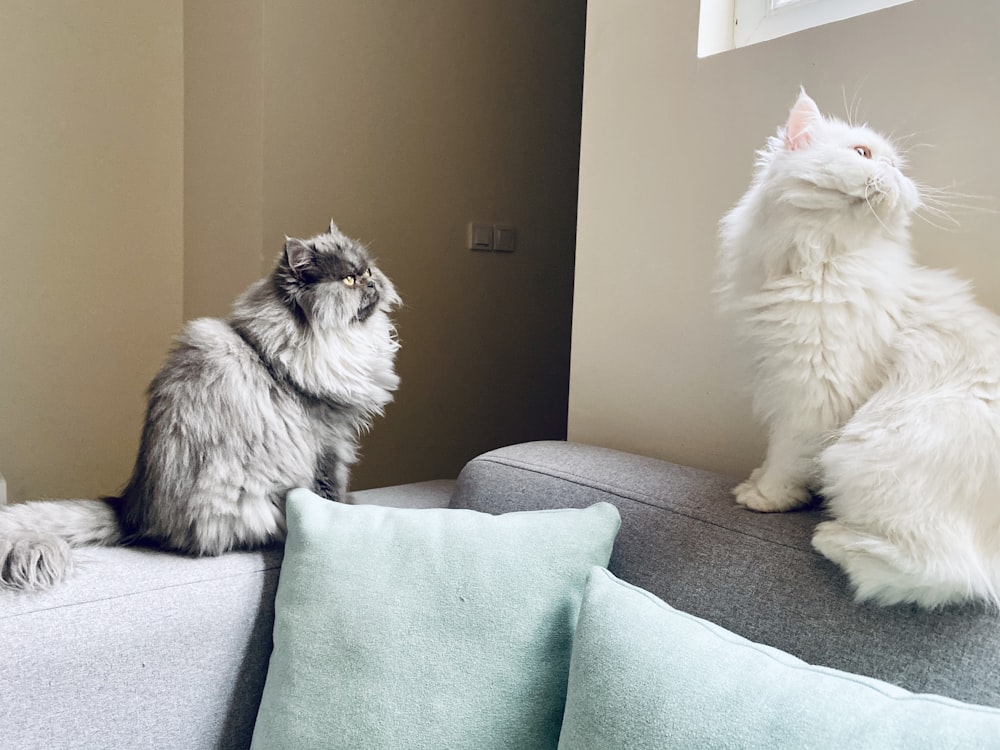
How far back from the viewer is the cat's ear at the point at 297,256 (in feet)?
3.99

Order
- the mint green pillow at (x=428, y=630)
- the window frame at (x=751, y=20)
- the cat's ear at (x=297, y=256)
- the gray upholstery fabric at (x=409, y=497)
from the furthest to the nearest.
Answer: the gray upholstery fabric at (x=409, y=497) → the window frame at (x=751, y=20) → the cat's ear at (x=297, y=256) → the mint green pillow at (x=428, y=630)

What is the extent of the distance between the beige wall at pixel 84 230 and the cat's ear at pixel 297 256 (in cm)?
139

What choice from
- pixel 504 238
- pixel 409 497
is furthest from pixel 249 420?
pixel 504 238

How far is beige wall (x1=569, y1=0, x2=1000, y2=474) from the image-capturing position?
3.60ft

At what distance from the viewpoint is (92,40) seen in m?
2.20

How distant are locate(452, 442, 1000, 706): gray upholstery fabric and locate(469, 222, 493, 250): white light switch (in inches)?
53.8

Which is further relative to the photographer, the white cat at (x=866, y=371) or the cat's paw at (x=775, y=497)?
the cat's paw at (x=775, y=497)

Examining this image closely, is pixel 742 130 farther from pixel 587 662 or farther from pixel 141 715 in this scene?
pixel 141 715

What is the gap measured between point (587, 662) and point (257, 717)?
486 mm

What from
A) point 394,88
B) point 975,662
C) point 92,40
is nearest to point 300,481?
point 975,662

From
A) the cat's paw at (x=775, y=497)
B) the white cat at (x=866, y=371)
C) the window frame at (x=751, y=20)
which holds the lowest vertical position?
the cat's paw at (x=775, y=497)

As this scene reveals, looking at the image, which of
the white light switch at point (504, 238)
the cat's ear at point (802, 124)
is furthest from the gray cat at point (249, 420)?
the white light switch at point (504, 238)

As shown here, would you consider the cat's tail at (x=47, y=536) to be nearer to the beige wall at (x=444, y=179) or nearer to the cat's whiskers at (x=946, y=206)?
the beige wall at (x=444, y=179)

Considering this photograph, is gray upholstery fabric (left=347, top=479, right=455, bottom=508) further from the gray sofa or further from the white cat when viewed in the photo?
the white cat
